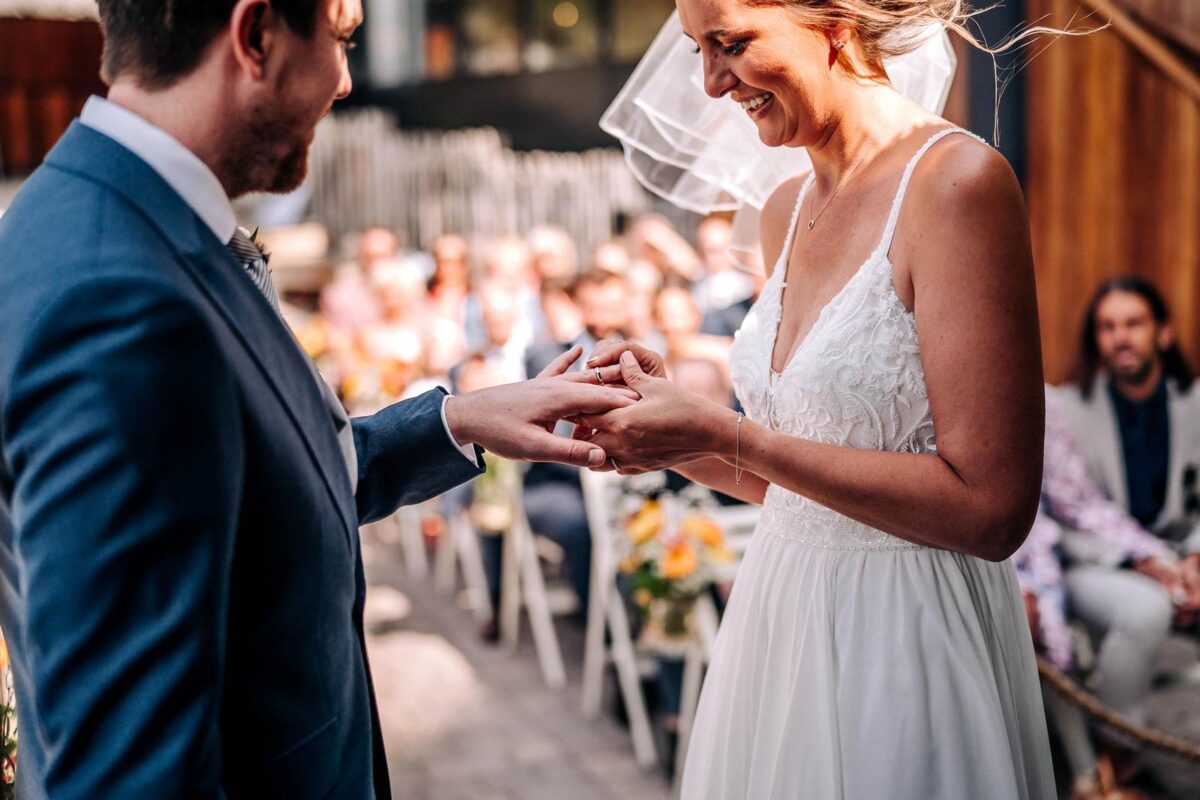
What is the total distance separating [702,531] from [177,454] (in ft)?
11.0

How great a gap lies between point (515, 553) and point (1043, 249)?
122 inches

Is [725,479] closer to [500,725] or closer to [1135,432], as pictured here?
[1135,432]

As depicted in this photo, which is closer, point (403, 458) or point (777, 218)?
point (403, 458)

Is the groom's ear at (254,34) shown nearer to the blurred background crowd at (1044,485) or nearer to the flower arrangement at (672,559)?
the blurred background crowd at (1044,485)

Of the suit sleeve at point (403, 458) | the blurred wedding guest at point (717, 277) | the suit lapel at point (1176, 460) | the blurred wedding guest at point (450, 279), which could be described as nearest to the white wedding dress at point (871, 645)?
the suit sleeve at point (403, 458)

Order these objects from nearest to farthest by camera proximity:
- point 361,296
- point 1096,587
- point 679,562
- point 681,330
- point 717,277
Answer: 1. point 1096,587
2. point 679,562
3. point 681,330
4. point 717,277
5. point 361,296

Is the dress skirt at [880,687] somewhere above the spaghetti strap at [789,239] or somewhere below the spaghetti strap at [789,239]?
below

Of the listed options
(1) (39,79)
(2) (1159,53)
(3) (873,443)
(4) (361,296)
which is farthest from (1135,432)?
(1) (39,79)

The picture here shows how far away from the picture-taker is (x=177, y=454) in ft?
3.50

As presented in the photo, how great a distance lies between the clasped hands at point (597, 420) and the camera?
72.3 inches

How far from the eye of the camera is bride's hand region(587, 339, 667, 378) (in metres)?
2.04

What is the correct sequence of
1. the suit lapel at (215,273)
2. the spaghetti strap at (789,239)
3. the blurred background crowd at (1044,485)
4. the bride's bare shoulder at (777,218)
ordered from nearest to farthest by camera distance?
1. the suit lapel at (215,273)
2. the spaghetti strap at (789,239)
3. the bride's bare shoulder at (777,218)
4. the blurred background crowd at (1044,485)

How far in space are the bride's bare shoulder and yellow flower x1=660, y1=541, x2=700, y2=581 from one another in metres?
2.01

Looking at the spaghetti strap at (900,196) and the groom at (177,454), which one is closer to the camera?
the groom at (177,454)
